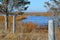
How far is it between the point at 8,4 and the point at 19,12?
1.23 meters

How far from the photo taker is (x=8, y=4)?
15.1 m

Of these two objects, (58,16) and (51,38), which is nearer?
(51,38)

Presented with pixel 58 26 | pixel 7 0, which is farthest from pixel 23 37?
pixel 7 0

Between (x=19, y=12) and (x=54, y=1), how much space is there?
4.13 metres

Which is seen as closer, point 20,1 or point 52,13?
point 52,13

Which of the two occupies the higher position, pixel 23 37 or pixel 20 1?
pixel 20 1

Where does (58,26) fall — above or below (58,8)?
below

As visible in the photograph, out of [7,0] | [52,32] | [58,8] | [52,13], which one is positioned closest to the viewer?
[52,32]

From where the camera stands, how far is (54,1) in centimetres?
1252

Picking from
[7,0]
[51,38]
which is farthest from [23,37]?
[7,0]

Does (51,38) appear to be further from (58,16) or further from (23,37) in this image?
(58,16)

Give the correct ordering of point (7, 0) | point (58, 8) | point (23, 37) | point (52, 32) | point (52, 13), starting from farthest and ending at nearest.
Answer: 1. point (7, 0)
2. point (52, 13)
3. point (58, 8)
4. point (23, 37)
5. point (52, 32)

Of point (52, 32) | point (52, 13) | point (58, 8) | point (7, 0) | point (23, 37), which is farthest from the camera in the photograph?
point (7, 0)

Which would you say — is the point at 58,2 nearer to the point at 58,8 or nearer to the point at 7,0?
the point at 58,8
